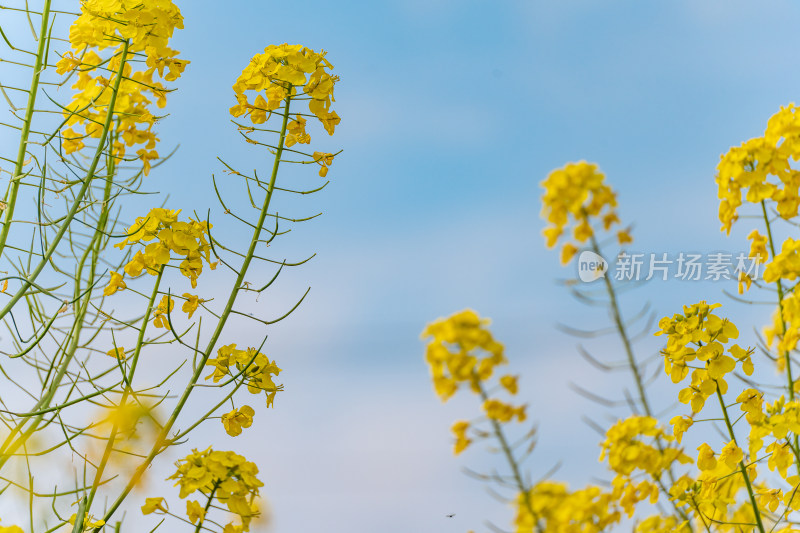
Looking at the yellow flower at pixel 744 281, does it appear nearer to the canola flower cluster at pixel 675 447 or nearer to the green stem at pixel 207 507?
the canola flower cluster at pixel 675 447

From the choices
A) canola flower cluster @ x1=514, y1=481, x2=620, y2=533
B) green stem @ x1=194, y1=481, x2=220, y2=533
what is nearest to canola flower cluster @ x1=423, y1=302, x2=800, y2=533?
canola flower cluster @ x1=514, y1=481, x2=620, y2=533

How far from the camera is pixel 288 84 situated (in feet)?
7.38

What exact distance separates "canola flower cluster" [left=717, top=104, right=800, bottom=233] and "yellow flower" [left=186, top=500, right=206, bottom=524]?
1.60 m

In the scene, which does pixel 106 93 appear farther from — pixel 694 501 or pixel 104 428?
pixel 694 501

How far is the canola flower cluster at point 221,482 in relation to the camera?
1763mm

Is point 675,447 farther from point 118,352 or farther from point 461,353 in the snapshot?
point 118,352

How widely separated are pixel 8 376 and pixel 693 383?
1954mm

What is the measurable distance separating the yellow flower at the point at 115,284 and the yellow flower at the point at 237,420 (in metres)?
0.56

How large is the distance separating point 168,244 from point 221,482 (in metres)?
0.75

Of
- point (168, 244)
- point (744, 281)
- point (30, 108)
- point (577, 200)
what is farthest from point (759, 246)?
→ point (30, 108)

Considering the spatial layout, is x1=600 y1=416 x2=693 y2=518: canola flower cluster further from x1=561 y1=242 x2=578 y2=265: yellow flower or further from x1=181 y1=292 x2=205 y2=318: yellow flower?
x1=181 y1=292 x2=205 y2=318: yellow flower

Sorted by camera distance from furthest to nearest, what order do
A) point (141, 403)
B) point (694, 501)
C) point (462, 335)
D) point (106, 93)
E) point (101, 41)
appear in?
1. point (106, 93)
2. point (101, 41)
3. point (141, 403)
4. point (694, 501)
5. point (462, 335)

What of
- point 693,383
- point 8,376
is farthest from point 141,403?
point 693,383

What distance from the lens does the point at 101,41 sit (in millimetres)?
2242
